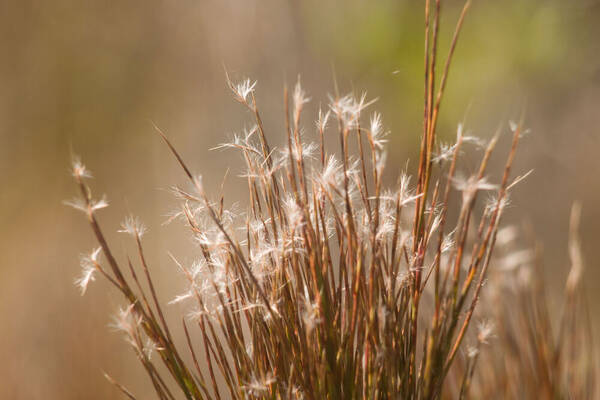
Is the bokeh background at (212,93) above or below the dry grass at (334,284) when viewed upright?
above

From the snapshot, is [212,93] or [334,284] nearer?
[334,284]

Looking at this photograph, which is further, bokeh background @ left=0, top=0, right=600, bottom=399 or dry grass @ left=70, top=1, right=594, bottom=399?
bokeh background @ left=0, top=0, right=600, bottom=399

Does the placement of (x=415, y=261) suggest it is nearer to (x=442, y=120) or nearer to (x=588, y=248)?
(x=442, y=120)

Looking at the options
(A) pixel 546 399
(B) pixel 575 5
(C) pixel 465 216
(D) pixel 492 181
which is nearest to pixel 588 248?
(D) pixel 492 181

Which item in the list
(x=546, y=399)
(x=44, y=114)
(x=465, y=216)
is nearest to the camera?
(x=465, y=216)

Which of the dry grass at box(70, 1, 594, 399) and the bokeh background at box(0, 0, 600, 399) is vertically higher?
the bokeh background at box(0, 0, 600, 399)

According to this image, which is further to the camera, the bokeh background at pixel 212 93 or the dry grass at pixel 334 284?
the bokeh background at pixel 212 93

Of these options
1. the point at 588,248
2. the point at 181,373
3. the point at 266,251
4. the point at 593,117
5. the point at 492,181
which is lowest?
the point at 181,373

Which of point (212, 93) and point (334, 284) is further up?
point (212, 93)
